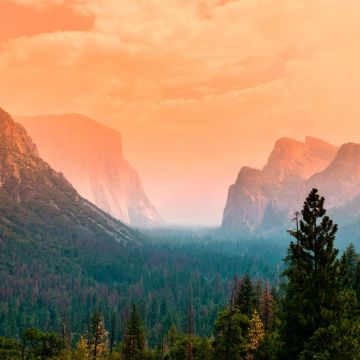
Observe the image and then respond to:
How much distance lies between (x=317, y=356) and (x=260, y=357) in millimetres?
24513

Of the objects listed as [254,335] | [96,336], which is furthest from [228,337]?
[96,336]

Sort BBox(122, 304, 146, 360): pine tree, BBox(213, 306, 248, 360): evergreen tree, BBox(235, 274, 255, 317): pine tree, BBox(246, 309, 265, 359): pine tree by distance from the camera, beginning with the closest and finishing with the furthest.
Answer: BBox(213, 306, 248, 360): evergreen tree
BBox(246, 309, 265, 359): pine tree
BBox(235, 274, 255, 317): pine tree
BBox(122, 304, 146, 360): pine tree

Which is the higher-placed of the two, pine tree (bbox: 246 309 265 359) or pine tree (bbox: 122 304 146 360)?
pine tree (bbox: 246 309 265 359)

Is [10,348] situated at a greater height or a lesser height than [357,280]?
lesser

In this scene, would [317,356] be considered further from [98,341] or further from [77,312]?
[77,312]

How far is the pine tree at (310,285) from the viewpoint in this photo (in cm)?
3155

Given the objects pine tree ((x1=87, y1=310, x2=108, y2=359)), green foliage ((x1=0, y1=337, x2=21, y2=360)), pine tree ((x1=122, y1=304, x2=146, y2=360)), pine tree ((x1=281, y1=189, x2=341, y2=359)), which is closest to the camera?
pine tree ((x1=281, y1=189, x2=341, y2=359))

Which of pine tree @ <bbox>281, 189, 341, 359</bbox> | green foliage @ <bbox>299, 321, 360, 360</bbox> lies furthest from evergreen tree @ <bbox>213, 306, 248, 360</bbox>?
green foliage @ <bbox>299, 321, 360, 360</bbox>

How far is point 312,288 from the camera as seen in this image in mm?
32156

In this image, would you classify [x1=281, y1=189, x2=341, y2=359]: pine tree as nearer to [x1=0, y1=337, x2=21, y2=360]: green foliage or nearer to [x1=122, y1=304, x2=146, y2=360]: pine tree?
[x1=122, y1=304, x2=146, y2=360]: pine tree

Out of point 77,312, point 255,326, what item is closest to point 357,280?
point 255,326

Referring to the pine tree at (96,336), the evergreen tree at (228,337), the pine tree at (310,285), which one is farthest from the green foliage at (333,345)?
the pine tree at (96,336)

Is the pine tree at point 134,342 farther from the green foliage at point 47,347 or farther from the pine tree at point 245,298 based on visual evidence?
the pine tree at point 245,298

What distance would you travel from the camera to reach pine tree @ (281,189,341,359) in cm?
3155
